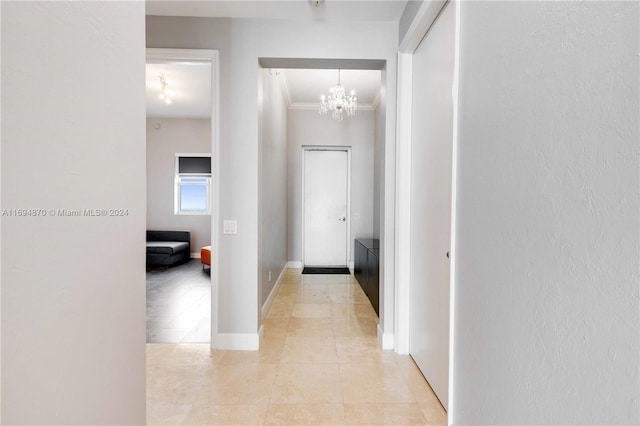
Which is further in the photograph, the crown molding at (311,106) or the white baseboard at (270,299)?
the crown molding at (311,106)

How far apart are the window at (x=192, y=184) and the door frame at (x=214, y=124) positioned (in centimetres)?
488

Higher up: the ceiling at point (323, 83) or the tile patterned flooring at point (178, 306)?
the ceiling at point (323, 83)

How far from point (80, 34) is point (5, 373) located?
773mm

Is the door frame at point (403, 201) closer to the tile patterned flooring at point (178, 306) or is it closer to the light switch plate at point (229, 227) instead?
the light switch plate at point (229, 227)

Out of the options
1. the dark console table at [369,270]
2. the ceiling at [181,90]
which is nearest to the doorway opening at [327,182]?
the dark console table at [369,270]

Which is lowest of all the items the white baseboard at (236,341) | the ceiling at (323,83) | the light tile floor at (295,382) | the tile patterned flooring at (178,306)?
the tile patterned flooring at (178,306)

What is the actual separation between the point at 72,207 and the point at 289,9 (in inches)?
89.4

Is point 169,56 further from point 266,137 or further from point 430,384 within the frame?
point 430,384

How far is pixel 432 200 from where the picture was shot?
206 cm

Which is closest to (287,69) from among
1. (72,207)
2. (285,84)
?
(285,84)

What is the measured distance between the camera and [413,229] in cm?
242

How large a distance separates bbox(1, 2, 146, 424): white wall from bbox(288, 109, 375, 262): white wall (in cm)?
483

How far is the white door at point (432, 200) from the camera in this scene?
1.83 m

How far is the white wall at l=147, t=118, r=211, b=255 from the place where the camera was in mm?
7234
